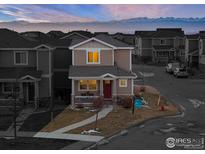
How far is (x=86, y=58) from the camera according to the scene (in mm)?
37406

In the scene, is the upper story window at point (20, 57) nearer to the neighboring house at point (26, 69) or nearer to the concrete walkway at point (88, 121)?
the neighboring house at point (26, 69)

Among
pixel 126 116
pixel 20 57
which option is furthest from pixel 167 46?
pixel 126 116

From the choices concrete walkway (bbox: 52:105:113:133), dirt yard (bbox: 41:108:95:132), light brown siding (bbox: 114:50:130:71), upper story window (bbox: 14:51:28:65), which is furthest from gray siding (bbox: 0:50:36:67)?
concrete walkway (bbox: 52:105:113:133)

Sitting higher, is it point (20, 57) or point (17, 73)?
point (20, 57)

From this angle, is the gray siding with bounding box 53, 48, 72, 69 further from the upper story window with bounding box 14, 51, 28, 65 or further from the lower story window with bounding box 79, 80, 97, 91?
the lower story window with bounding box 79, 80, 97, 91

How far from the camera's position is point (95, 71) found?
1431 inches

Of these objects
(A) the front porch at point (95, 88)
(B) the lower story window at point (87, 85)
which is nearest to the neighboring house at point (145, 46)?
(A) the front porch at point (95, 88)

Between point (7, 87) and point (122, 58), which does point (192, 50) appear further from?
point (7, 87)

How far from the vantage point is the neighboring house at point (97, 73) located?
3550 centimetres

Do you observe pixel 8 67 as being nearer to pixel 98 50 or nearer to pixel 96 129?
pixel 98 50

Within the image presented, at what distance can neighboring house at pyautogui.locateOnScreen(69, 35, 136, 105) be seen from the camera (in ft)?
116

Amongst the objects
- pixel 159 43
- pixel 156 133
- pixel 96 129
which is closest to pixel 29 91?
pixel 96 129

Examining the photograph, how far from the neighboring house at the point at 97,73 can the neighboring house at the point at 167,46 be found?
47515mm

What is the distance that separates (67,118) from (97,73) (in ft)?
22.7
